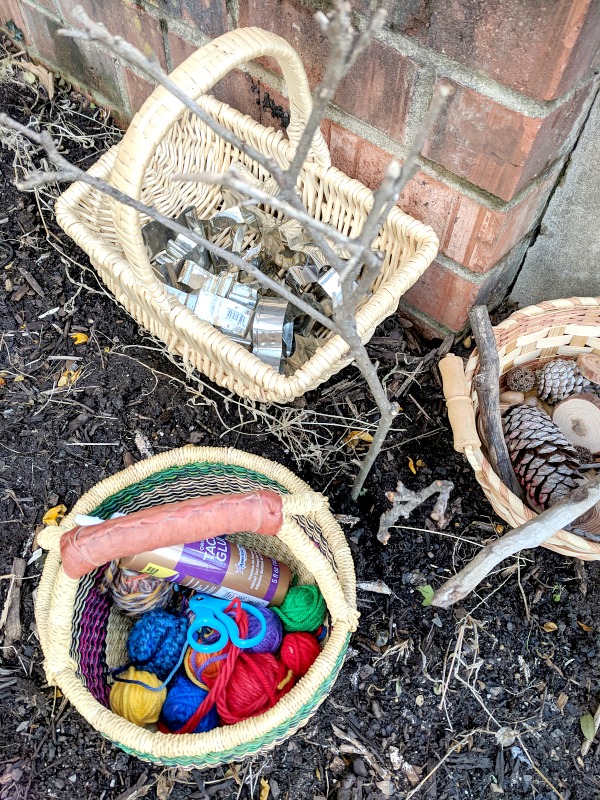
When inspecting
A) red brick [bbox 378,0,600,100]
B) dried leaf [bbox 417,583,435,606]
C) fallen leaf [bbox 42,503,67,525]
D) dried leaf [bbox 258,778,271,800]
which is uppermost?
red brick [bbox 378,0,600,100]

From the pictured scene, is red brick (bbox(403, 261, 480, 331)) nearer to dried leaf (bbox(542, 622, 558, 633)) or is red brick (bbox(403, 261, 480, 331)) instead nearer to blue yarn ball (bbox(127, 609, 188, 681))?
dried leaf (bbox(542, 622, 558, 633))

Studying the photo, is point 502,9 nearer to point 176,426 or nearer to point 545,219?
point 545,219

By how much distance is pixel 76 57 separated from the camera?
171cm

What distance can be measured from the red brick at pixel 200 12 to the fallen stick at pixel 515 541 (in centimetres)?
111

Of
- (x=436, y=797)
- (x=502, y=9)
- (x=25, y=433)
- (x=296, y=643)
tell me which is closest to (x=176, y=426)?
(x=25, y=433)

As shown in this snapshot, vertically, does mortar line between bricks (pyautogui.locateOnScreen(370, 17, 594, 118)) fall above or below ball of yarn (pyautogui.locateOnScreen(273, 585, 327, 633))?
above

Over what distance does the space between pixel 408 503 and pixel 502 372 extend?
0.34 metres

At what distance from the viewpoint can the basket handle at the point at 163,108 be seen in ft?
2.83

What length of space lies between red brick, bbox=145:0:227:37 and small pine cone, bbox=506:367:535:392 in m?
0.92

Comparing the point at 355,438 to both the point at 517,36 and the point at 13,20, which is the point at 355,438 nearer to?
the point at 517,36

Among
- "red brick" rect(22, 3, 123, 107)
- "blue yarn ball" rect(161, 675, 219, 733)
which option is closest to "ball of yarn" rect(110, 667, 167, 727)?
"blue yarn ball" rect(161, 675, 219, 733)

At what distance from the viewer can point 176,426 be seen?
1317 mm

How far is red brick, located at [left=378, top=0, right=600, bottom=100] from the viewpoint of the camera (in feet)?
2.78

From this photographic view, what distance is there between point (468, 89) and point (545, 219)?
400mm
